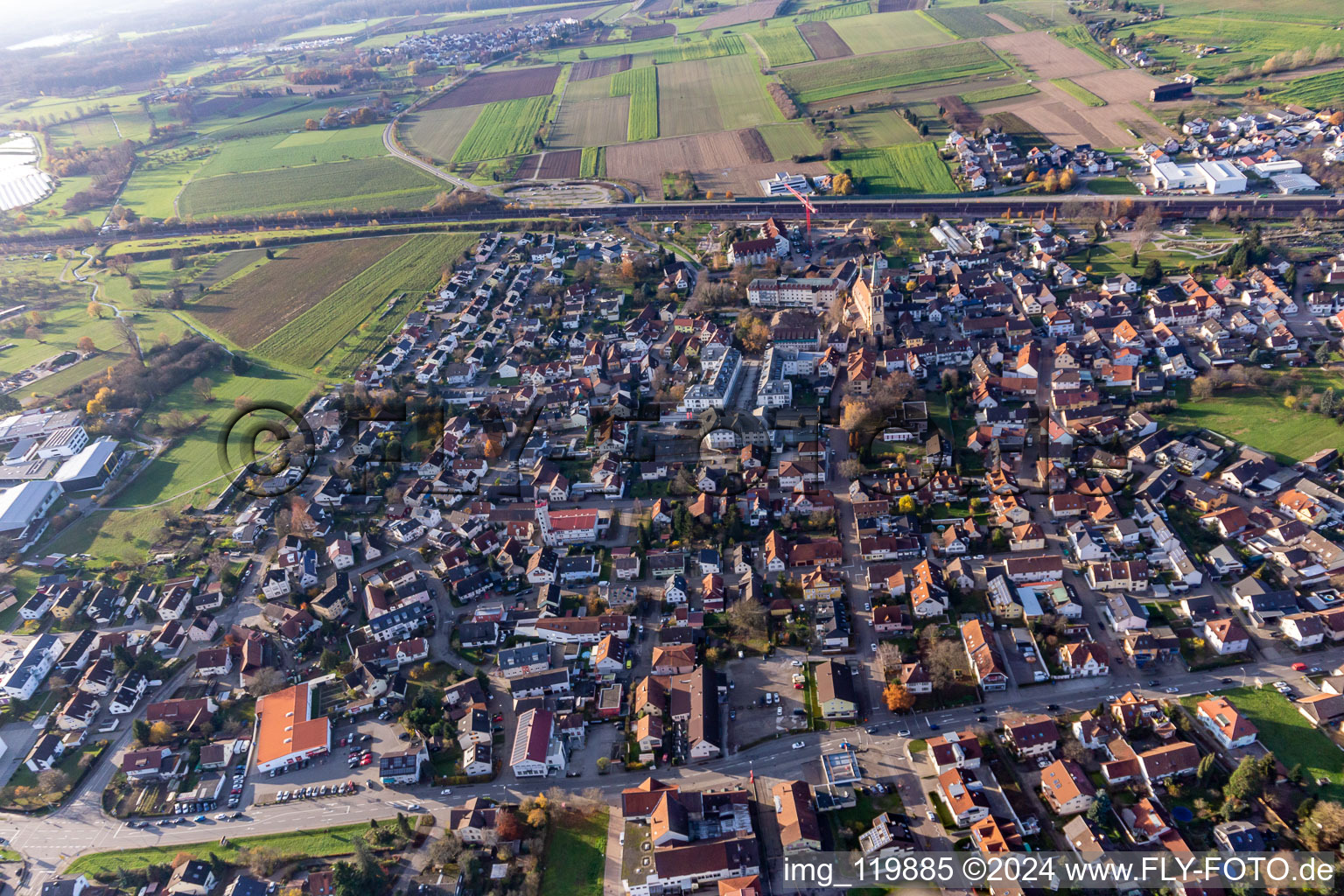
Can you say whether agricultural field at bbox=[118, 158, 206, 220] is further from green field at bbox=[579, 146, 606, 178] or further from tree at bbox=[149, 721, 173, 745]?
tree at bbox=[149, 721, 173, 745]

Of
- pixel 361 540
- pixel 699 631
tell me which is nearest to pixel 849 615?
pixel 699 631

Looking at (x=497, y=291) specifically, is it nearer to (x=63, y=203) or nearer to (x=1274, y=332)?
(x=1274, y=332)

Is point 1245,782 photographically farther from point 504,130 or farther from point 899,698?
point 504,130

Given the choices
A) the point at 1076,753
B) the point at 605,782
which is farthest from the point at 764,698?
the point at 1076,753

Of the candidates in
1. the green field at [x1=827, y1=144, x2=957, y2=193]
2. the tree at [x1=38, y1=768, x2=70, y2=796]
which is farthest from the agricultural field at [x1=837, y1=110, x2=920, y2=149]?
the tree at [x1=38, y1=768, x2=70, y2=796]

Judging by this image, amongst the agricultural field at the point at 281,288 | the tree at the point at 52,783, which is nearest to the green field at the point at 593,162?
the agricultural field at the point at 281,288

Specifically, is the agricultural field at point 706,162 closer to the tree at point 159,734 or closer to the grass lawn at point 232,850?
the tree at point 159,734
